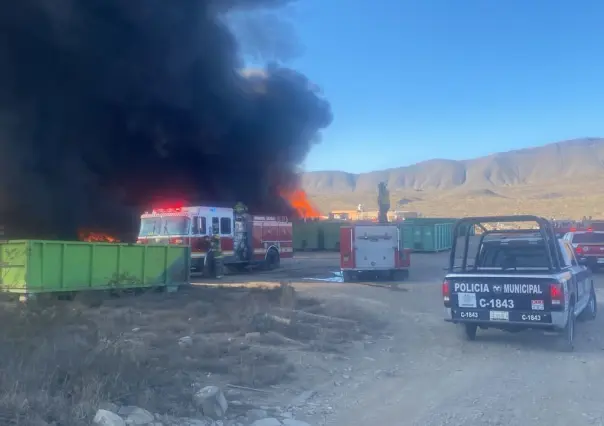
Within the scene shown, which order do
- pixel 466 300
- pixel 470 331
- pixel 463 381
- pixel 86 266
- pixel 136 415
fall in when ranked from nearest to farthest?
pixel 136 415
pixel 463 381
pixel 466 300
pixel 470 331
pixel 86 266

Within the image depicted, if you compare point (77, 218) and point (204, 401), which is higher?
point (77, 218)

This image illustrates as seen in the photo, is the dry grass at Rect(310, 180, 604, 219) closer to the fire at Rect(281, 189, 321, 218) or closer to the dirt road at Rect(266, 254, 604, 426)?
the fire at Rect(281, 189, 321, 218)

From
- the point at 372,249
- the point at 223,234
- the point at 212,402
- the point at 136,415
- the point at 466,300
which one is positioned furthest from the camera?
the point at 223,234

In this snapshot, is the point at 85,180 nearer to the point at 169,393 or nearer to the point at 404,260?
the point at 404,260

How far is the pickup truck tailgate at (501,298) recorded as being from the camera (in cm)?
900

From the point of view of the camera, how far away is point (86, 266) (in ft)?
44.7

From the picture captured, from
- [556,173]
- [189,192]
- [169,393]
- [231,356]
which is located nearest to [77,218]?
[189,192]

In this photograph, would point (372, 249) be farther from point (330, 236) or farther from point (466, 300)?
point (330, 236)

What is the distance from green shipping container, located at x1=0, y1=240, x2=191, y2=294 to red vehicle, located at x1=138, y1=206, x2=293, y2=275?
14.9ft

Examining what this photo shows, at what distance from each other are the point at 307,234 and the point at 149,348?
34.1m

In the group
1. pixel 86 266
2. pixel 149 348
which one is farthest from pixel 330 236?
pixel 149 348

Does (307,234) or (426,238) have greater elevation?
(307,234)

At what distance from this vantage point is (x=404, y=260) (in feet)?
69.7

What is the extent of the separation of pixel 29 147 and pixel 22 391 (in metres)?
20.1
